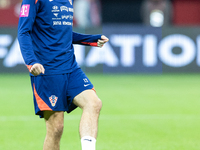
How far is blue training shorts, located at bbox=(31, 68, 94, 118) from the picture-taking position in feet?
14.5

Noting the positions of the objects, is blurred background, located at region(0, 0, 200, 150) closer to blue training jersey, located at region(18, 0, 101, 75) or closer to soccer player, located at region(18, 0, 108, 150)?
soccer player, located at region(18, 0, 108, 150)

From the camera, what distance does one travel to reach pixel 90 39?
4.95 m

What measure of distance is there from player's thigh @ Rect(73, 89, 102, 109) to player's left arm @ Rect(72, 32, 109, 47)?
682 mm

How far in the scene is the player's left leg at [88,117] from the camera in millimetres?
4031

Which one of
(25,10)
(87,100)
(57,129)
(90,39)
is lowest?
(57,129)

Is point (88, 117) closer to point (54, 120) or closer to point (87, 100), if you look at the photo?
point (87, 100)

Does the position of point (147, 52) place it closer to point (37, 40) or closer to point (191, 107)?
point (191, 107)

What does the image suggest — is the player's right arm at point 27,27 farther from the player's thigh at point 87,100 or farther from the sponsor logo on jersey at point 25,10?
the player's thigh at point 87,100

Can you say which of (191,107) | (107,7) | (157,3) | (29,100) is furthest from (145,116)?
(107,7)

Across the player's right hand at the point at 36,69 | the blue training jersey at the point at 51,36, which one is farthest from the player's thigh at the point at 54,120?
the player's right hand at the point at 36,69

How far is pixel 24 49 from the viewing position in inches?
166

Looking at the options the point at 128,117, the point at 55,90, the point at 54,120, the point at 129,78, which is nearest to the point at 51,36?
the point at 55,90

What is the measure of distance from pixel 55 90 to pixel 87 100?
0.36 metres

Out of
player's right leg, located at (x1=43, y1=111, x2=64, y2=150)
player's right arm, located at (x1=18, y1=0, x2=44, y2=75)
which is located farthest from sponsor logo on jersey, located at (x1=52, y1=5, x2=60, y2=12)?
player's right leg, located at (x1=43, y1=111, x2=64, y2=150)
